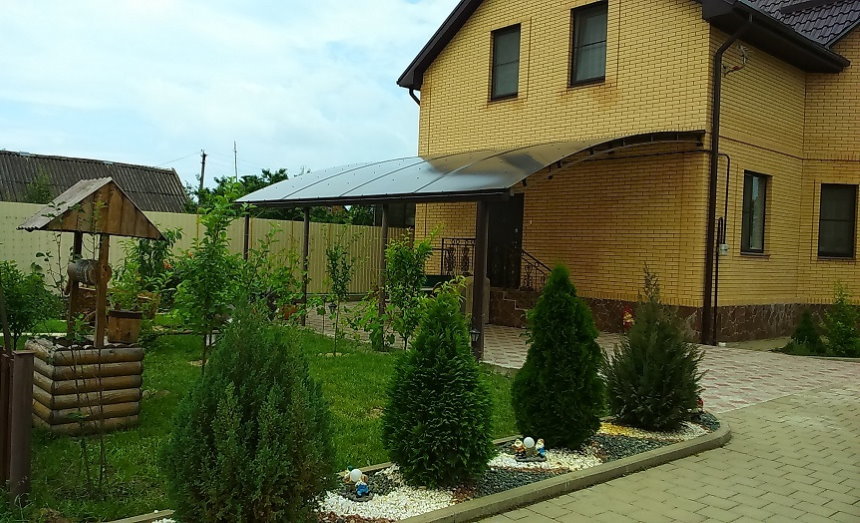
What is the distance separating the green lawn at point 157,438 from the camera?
3940mm

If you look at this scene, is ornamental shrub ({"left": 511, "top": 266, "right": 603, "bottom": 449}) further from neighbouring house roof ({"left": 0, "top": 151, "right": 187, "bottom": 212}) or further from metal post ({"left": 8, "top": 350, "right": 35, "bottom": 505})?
neighbouring house roof ({"left": 0, "top": 151, "right": 187, "bottom": 212})

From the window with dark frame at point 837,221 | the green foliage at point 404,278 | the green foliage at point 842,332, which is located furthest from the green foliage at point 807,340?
the green foliage at point 404,278

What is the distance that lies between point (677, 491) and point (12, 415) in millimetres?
3987

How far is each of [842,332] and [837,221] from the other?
133 inches

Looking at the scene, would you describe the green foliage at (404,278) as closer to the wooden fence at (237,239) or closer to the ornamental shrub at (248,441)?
the wooden fence at (237,239)

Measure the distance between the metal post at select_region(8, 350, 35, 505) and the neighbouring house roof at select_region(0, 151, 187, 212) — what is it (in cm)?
2486

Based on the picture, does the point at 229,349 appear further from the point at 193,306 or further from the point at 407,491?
the point at 193,306

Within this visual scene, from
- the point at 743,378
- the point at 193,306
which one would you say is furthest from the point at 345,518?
the point at 743,378

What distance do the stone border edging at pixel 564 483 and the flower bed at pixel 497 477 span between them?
0.26 feet


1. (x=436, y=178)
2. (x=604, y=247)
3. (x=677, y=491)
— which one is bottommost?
(x=677, y=491)

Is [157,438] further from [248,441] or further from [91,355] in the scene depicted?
[248,441]

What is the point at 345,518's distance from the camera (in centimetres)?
388

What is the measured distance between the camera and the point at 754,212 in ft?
42.7

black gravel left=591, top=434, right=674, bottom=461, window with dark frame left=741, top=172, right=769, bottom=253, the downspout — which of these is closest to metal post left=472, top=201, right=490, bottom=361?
black gravel left=591, top=434, right=674, bottom=461
